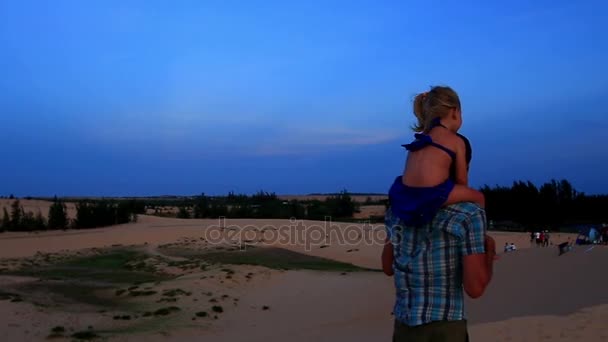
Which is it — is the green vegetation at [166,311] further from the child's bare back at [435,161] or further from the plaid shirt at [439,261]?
the child's bare back at [435,161]

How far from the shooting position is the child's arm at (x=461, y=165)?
270cm

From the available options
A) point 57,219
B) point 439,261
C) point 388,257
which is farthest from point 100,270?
point 439,261

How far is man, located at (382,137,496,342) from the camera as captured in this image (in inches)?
102

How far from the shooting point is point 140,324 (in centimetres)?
1144

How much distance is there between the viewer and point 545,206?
3612 cm

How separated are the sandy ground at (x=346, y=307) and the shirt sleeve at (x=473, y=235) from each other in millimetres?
6078

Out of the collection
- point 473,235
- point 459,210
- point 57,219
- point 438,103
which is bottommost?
point 57,219

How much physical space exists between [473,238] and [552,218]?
35.9m

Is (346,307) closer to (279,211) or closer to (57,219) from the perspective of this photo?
(57,219)

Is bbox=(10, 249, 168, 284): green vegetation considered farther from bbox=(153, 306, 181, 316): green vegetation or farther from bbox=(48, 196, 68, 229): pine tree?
bbox=(48, 196, 68, 229): pine tree

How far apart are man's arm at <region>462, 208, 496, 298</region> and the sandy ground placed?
19.8 ft

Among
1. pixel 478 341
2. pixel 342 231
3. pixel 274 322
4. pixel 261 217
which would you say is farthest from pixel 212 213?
pixel 478 341

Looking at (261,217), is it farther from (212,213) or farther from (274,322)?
(274,322)

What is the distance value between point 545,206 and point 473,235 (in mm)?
36197
